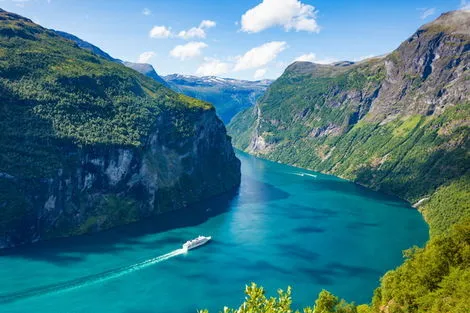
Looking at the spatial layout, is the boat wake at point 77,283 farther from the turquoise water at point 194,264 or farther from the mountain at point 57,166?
the mountain at point 57,166

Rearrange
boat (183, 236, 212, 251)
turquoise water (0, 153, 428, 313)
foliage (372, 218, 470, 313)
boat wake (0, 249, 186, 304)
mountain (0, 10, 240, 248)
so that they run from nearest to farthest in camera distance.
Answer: foliage (372, 218, 470, 313), boat wake (0, 249, 186, 304), turquoise water (0, 153, 428, 313), boat (183, 236, 212, 251), mountain (0, 10, 240, 248)

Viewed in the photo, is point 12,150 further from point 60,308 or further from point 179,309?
point 179,309

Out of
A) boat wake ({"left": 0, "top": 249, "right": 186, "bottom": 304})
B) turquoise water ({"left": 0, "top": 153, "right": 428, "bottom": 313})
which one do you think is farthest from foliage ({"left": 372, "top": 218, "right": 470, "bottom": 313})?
boat wake ({"left": 0, "top": 249, "right": 186, "bottom": 304})

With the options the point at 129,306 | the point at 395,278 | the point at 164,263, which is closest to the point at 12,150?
the point at 164,263

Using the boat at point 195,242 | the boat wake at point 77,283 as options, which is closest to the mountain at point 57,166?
the boat wake at point 77,283

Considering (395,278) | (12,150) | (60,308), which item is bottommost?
(60,308)

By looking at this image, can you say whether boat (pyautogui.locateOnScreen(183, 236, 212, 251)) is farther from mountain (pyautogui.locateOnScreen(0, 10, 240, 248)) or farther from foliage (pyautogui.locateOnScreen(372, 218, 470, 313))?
foliage (pyautogui.locateOnScreen(372, 218, 470, 313))

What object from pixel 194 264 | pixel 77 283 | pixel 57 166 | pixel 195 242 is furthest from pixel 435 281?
pixel 57 166
